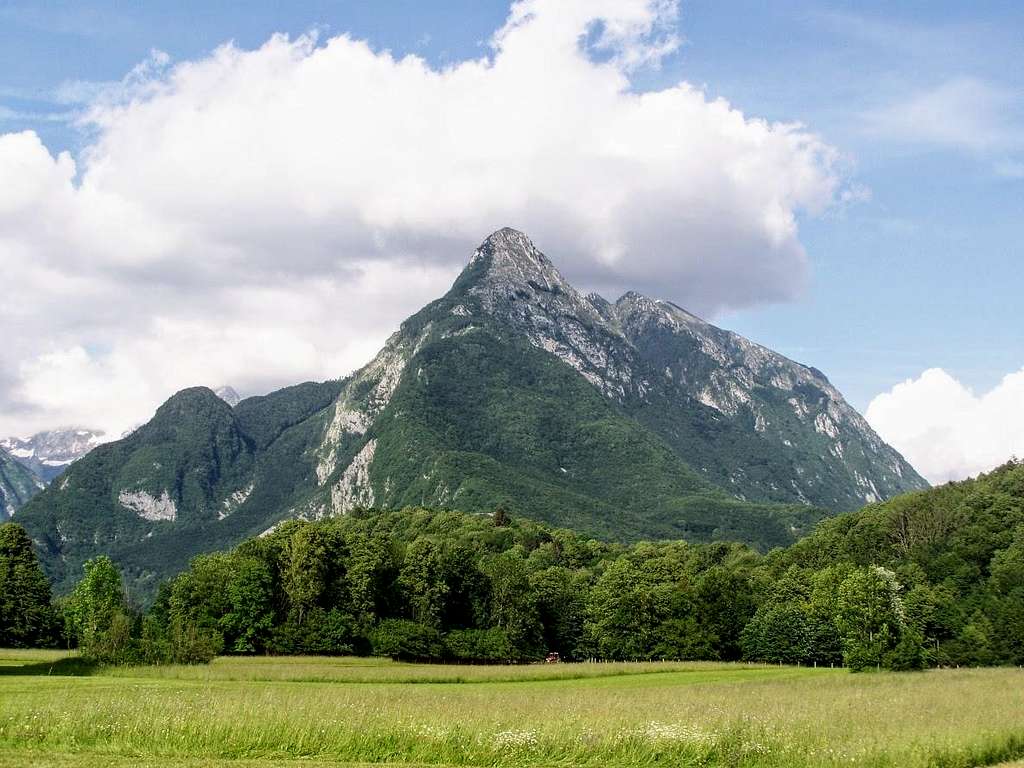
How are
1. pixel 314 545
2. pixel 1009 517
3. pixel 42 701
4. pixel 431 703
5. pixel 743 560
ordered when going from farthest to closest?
pixel 743 560
pixel 1009 517
pixel 314 545
pixel 431 703
pixel 42 701

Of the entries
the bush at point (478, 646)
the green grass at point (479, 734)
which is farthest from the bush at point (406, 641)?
the green grass at point (479, 734)

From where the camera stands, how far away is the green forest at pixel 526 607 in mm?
93850

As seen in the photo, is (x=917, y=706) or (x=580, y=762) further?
(x=917, y=706)

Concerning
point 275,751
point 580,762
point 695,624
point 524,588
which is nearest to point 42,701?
point 275,751

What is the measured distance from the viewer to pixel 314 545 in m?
103

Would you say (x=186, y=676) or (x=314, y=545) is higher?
(x=314, y=545)

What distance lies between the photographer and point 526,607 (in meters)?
108

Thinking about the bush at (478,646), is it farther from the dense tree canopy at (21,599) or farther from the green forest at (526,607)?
the dense tree canopy at (21,599)

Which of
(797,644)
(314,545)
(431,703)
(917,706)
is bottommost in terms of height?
(797,644)

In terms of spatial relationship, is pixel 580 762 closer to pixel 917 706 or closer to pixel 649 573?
pixel 917 706

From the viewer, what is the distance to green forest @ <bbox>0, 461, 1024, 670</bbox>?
93.9m

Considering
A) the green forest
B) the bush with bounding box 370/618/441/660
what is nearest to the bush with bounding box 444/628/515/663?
the green forest

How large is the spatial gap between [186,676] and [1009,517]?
131168mm

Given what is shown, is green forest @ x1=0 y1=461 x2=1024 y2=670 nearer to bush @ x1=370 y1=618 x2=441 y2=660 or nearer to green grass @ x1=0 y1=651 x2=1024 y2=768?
bush @ x1=370 y1=618 x2=441 y2=660
